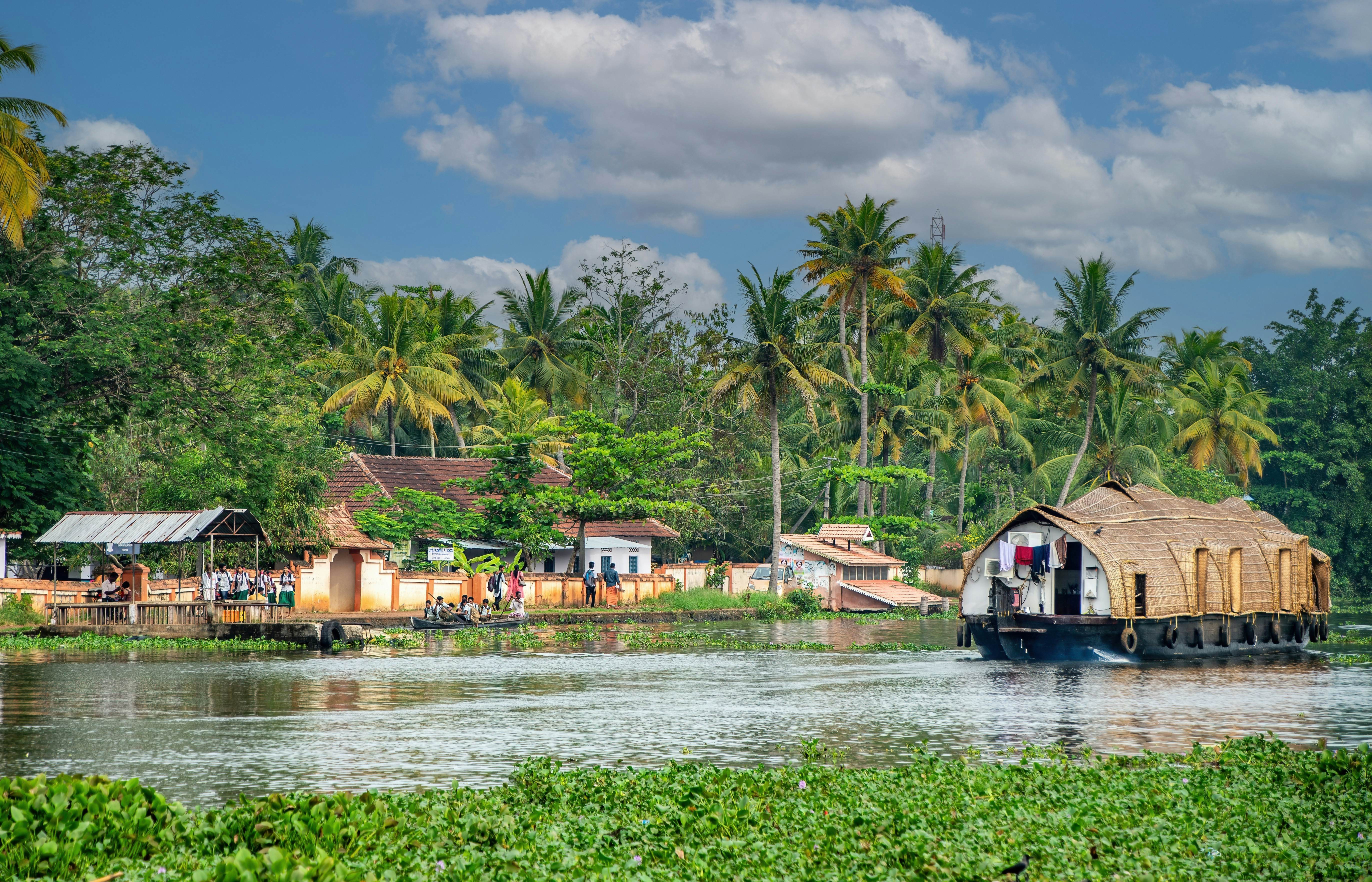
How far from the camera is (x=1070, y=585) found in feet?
108

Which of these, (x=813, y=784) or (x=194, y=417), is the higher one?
(x=194, y=417)

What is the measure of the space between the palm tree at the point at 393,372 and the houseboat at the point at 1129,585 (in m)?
27.2

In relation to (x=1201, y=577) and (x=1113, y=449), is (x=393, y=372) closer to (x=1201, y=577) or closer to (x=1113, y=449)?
(x=1201, y=577)

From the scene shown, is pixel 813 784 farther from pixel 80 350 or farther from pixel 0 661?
pixel 80 350

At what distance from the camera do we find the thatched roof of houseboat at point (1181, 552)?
28750 mm

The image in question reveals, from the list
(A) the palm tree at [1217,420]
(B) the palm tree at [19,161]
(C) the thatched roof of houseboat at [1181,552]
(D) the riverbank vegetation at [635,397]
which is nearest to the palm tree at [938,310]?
(D) the riverbank vegetation at [635,397]

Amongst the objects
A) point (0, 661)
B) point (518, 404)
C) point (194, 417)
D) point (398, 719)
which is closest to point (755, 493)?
point (518, 404)

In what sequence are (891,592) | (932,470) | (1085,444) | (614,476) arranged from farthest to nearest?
(932,470)
(1085,444)
(891,592)
(614,476)

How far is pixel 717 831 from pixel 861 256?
49.2m

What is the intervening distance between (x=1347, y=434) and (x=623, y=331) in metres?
41.7

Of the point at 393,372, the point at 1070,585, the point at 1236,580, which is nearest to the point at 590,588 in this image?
the point at 393,372

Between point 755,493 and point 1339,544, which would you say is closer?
point 755,493

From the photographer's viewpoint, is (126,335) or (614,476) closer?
(126,335)

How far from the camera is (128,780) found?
7.63 metres
